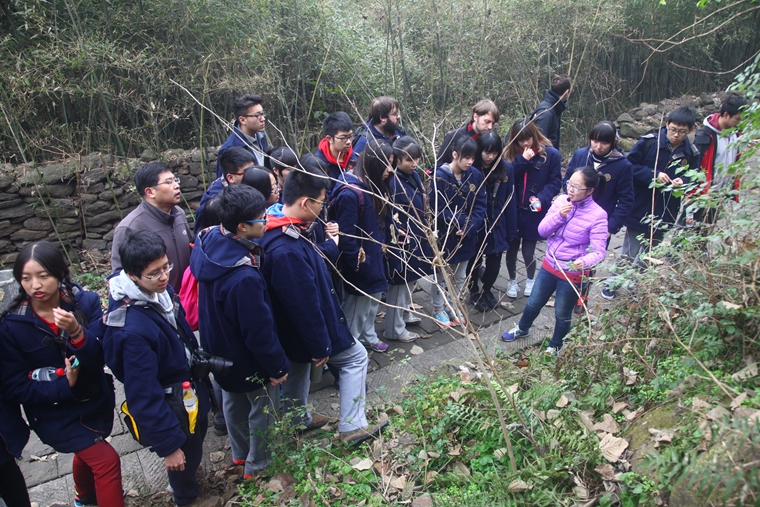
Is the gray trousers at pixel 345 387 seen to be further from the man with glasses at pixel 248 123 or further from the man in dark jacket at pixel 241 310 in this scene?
the man with glasses at pixel 248 123

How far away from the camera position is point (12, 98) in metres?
5.63

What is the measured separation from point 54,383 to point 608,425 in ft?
9.39

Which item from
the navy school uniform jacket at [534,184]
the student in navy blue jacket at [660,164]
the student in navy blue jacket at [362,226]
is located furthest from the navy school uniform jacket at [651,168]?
the student in navy blue jacket at [362,226]

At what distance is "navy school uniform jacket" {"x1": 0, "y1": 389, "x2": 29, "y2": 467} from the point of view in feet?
7.99

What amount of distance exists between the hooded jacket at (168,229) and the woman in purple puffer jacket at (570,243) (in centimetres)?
279

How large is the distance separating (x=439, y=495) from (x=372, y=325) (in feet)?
6.56

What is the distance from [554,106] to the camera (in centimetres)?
548

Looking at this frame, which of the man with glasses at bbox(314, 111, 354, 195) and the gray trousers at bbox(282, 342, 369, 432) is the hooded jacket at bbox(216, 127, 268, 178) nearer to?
the man with glasses at bbox(314, 111, 354, 195)

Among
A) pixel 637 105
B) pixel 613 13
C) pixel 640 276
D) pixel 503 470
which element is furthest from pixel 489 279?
pixel 637 105

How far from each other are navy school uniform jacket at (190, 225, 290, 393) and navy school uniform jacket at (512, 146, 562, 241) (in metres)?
3.13

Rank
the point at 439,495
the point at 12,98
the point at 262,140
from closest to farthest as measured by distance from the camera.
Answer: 1. the point at 439,495
2. the point at 262,140
3. the point at 12,98

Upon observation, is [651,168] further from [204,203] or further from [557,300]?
[204,203]

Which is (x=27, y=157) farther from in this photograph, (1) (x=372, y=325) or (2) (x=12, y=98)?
(1) (x=372, y=325)

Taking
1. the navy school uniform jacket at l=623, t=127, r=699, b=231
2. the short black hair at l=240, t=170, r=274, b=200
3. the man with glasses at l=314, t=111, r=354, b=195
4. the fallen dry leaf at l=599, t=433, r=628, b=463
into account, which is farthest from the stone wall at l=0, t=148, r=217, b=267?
the fallen dry leaf at l=599, t=433, r=628, b=463
